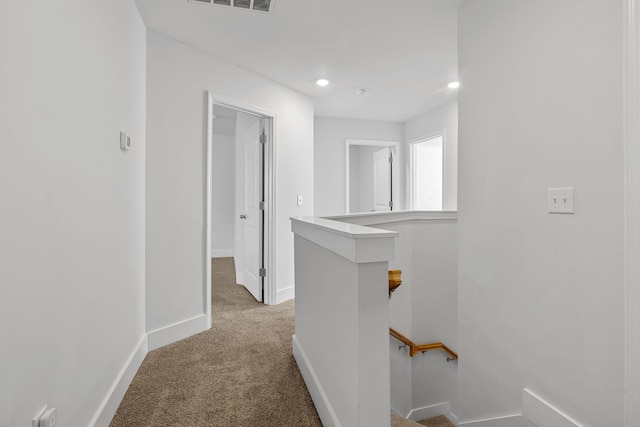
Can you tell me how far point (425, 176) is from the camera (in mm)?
5613

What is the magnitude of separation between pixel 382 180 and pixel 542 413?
4.42 m

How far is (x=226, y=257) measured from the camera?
678cm

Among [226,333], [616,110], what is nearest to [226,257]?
[226,333]

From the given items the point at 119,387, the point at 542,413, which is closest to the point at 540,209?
the point at 542,413

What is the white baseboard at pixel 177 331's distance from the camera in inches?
101

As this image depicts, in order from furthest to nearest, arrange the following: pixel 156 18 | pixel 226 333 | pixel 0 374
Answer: pixel 226 333
pixel 156 18
pixel 0 374

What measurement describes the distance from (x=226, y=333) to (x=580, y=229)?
8.35 ft

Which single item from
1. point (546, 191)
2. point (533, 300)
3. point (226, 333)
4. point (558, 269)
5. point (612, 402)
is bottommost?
point (226, 333)

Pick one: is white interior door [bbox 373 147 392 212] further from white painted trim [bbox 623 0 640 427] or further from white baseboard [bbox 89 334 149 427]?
white painted trim [bbox 623 0 640 427]

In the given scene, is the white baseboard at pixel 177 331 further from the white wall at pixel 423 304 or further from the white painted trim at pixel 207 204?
the white wall at pixel 423 304

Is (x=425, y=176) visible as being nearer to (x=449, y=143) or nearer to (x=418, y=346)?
(x=449, y=143)

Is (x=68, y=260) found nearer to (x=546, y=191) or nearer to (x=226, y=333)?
(x=226, y=333)

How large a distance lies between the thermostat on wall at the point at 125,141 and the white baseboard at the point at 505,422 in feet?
8.48

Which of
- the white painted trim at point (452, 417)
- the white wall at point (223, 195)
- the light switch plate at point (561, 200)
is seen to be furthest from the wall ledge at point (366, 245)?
the white wall at point (223, 195)
